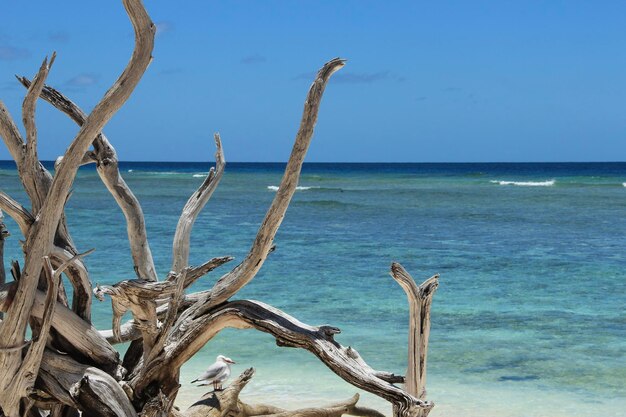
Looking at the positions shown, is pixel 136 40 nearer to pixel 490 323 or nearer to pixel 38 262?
pixel 38 262

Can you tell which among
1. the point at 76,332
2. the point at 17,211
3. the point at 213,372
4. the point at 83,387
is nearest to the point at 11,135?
the point at 17,211

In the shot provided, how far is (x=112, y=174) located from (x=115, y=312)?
0.65 meters

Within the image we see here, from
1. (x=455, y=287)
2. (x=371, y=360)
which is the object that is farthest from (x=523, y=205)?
(x=371, y=360)

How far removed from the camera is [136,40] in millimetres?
3600

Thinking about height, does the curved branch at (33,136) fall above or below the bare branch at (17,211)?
above

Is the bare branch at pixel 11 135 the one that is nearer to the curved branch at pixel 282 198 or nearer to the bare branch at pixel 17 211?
the bare branch at pixel 17 211

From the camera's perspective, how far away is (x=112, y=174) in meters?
4.28

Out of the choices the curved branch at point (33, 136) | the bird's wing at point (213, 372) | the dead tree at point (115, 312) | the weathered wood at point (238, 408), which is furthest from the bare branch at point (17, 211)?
the bird's wing at point (213, 372)

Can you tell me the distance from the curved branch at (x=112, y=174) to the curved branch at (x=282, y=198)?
453 millimetres

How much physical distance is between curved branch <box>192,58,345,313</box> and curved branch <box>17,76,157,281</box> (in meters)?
0.45

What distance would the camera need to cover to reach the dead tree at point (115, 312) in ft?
12.2

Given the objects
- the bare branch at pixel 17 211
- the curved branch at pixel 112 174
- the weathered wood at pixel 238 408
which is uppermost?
the curved branch at pixel 112 174

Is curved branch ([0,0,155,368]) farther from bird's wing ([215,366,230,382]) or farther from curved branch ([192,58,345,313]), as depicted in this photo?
bird's wing ([215,366,230,382])

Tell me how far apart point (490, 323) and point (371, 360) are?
1.97m
